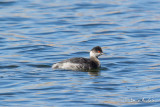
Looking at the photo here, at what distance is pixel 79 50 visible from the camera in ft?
64.1

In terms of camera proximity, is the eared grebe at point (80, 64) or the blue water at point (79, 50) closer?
the blue water at point (79, 50)

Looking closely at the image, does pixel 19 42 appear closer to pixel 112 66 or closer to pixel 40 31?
pixel 40 31

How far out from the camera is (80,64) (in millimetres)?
16078

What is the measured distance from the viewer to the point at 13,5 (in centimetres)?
2970

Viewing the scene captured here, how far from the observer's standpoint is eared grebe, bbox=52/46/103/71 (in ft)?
52.0

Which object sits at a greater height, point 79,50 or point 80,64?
point 79,50

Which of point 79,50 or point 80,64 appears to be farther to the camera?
point 79,50

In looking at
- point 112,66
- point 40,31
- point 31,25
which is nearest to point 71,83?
point 112,66

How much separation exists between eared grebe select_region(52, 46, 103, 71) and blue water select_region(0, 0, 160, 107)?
0.75ft

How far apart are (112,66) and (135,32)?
649 cm

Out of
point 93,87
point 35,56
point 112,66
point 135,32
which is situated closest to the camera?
point 93,87

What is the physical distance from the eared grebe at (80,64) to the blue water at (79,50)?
0.23m

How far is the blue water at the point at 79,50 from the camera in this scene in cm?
1275

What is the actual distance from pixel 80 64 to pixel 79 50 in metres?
3.50
